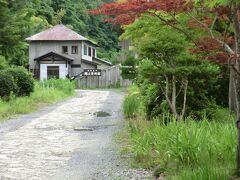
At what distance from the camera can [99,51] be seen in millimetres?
79625

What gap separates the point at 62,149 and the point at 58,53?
4580 cm

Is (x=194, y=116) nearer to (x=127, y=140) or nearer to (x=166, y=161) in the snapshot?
(x=127, y=140)

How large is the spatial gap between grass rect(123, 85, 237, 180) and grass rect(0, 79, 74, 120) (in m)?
9.58

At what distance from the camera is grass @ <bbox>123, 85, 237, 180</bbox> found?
247 inches

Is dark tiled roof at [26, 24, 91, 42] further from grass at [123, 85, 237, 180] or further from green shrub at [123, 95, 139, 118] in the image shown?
grass at [123, 85, 237, 180]

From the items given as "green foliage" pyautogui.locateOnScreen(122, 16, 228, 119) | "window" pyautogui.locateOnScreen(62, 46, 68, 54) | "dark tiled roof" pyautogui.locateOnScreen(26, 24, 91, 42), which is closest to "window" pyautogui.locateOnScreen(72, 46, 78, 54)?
"window" pyautogui.locateOnScreen(62, 46, 68, 54)

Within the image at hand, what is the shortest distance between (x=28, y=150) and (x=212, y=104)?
506cm

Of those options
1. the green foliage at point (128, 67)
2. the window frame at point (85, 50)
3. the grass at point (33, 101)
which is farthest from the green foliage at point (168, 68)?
the window frame at point (85, 50)

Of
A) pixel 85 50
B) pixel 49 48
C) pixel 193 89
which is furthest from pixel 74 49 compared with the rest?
pixel 193 89

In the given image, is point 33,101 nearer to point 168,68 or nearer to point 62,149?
→ point 62,149

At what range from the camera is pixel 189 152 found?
7.13 metres

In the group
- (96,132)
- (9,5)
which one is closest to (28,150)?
(96,132)

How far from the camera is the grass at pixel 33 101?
61.0ft

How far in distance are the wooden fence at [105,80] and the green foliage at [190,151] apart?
41836 millimetres
